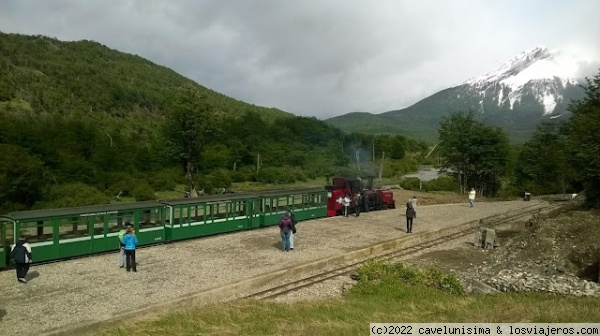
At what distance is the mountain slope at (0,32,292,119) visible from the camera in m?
74.6

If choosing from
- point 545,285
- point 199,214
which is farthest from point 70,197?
point 545,285

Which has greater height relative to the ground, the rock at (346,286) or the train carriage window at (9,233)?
the train carriage window at (9,233)

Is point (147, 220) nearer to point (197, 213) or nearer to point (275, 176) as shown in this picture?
point (197, 213)

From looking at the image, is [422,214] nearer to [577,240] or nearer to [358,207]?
[358,207]

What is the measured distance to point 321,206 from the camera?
94.3 ft

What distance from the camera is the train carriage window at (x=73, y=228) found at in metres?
16.5

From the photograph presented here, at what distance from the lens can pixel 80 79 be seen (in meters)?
92.9

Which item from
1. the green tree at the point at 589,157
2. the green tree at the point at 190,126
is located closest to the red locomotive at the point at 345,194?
the green tree at the point at 589,157

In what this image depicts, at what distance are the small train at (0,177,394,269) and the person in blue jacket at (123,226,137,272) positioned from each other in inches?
110

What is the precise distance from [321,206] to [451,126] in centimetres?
3032

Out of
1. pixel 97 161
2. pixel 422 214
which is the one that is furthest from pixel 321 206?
pixel 97 161

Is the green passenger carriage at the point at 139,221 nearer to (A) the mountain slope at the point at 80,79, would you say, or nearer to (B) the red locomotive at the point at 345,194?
(B) the red locomotive at the point at 345,194

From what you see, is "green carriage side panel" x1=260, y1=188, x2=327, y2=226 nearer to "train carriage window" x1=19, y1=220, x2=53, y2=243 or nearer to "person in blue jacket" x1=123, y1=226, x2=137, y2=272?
"person in blue jacket" x1=123, y1=226, x2=137, y2=272

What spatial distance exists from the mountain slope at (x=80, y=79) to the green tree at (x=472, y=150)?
2817cm
